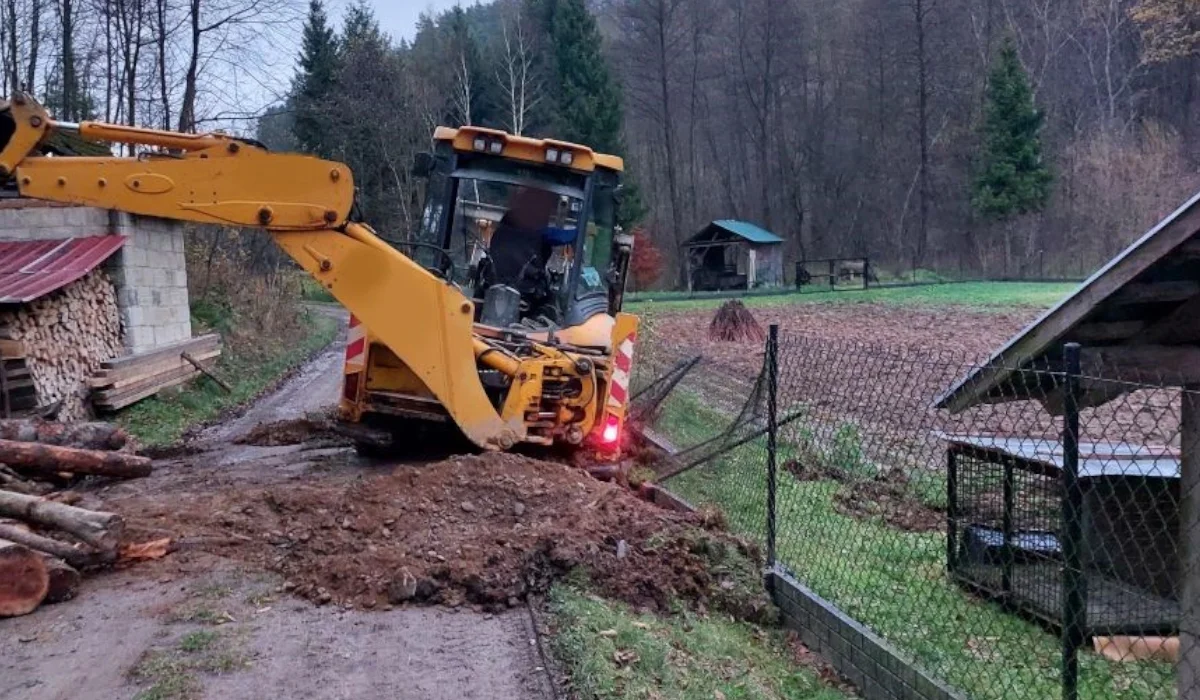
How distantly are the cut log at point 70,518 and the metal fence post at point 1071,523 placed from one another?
5540mm

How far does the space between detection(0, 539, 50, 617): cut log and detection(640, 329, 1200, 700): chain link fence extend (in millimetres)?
4264

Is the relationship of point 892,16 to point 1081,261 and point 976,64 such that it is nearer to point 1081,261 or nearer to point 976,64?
point 976,64

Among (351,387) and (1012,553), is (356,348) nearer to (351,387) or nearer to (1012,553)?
(351,387)

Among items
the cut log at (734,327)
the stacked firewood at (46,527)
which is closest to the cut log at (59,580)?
the stacked firewood at (46,527)

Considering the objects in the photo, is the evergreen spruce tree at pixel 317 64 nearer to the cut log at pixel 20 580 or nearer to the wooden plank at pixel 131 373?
the wooden plank at pixel 131 373

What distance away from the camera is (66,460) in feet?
28.8

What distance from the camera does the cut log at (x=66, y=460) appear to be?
27.9ft

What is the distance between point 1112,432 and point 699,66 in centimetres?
5510

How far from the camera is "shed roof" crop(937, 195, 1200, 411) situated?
3750mm

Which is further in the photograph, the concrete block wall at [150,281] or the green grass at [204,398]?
the concrete block wall at [150,281]

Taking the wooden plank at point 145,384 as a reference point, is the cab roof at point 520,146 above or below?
above

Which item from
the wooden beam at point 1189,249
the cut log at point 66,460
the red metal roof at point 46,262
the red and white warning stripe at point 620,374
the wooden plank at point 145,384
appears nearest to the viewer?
the wooden beam at point 1189,249

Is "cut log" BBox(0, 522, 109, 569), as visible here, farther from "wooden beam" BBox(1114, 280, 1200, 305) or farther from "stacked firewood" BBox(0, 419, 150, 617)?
"wooden beam" BBox(1114, 280, 1200, 305)

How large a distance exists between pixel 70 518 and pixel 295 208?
3.04 metres
